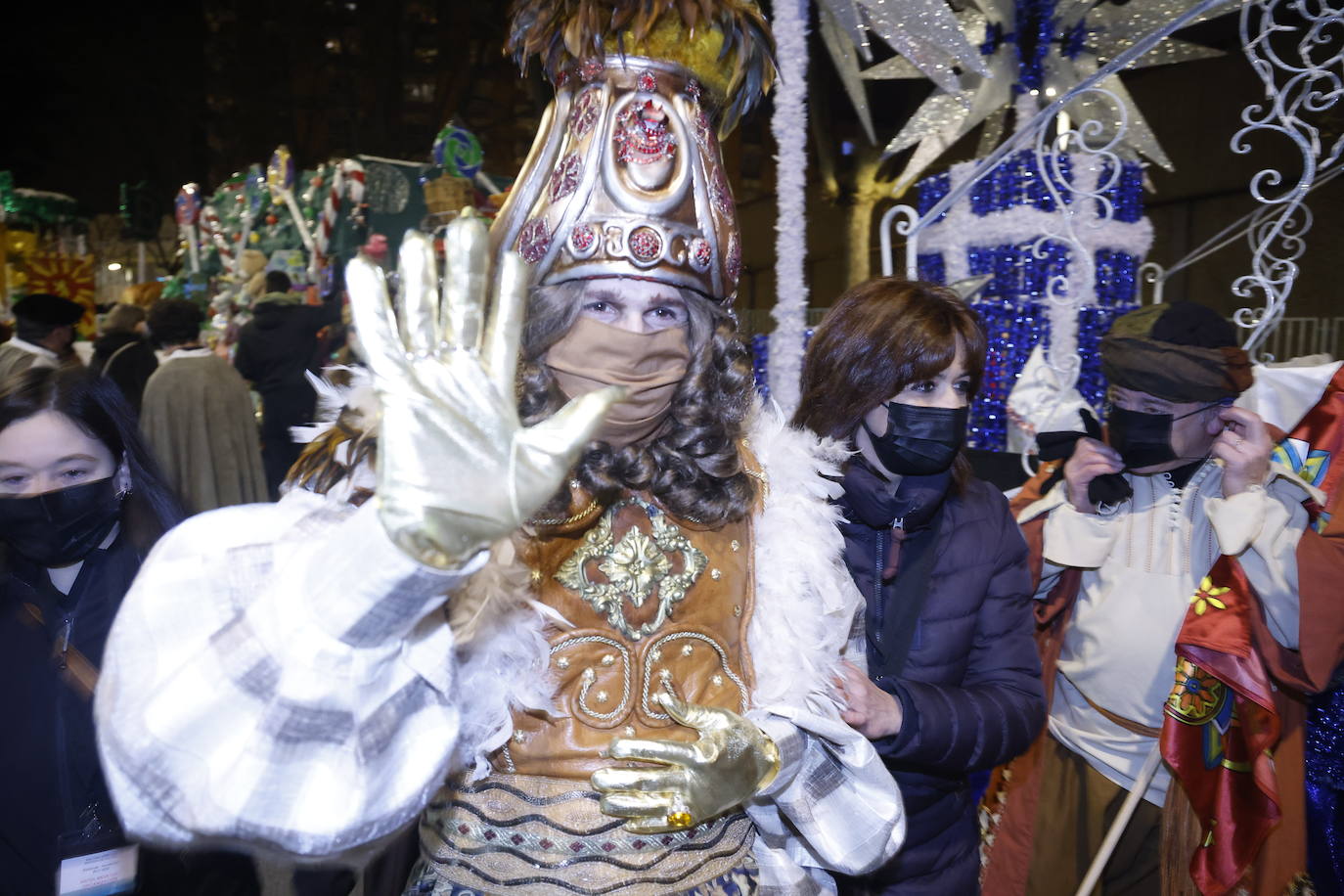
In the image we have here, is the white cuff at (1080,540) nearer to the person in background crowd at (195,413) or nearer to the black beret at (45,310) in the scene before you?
the person in background crowd at (195,413)

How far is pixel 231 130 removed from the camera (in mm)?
15344

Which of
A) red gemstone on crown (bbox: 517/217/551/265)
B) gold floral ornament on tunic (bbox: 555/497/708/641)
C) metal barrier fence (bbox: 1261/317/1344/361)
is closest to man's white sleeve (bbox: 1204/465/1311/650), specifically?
gold floral ornament on tunic (bbox: 555/497/708/641)

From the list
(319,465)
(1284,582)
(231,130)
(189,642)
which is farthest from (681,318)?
(231,130)


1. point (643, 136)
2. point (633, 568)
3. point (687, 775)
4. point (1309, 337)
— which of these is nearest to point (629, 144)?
point (643, 136)

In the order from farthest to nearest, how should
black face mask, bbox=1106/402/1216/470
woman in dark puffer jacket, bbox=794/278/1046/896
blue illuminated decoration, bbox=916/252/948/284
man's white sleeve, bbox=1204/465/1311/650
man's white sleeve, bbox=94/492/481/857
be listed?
blue illuminated decoration, bbox=916/252/948/284 → black face mask, bbox=1106/402/1216/470 → man's white sleeve, bbox=1204/465/1311/650 → woman in dark puffer jacket, bbox=794/278/1046/896 → man's white sleeve, bbox=94/492/481/857

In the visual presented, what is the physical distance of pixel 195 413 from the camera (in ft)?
18.5

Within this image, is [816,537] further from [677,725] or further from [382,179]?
[382,179]

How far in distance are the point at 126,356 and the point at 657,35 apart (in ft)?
20.7

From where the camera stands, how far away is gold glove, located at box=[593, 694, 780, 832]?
4.19 feet

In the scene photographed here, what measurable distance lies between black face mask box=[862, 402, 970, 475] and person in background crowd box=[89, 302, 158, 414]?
5.79 meters

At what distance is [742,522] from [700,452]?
15 centimetres

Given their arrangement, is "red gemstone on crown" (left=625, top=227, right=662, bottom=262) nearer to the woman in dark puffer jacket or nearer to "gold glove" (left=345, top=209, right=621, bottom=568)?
"gold glove" (left=345, top=209, right=621, bottom=568)

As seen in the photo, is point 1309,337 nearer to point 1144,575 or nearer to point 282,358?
point 1144,575

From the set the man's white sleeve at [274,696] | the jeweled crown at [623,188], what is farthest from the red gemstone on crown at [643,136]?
the man's white sleeve at [274,696]
